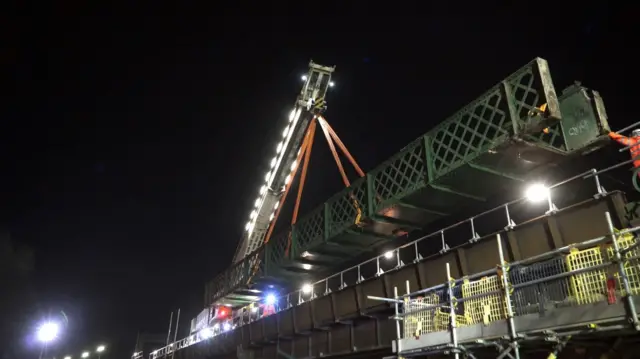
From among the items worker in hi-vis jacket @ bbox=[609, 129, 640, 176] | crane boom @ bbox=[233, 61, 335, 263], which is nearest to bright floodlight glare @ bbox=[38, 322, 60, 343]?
crane boom @ bbox=[233, 61, 335, 263]

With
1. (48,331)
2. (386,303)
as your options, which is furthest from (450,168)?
(48,331)

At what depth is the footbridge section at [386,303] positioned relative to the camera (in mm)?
10000

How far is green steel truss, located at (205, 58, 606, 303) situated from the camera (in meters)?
10.9

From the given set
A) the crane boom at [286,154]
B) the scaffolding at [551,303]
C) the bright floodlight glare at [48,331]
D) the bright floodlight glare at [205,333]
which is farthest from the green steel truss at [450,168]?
the bright floodlight glare at [48,331]

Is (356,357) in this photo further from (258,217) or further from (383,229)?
(258,217)

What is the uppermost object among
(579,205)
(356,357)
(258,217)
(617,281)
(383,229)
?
(258,217)

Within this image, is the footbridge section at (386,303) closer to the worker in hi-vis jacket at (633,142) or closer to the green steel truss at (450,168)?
the worker in hi-vis jacket at (633,142)

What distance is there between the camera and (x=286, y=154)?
2830cm

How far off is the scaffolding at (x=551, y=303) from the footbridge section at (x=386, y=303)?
113 millimetres

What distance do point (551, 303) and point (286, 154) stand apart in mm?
21695

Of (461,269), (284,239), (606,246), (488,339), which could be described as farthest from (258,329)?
(606,246)

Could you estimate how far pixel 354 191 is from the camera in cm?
1680

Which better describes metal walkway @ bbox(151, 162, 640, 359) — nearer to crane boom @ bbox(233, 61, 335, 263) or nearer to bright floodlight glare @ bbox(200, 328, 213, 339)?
crane boom @ bbox(233, 61, 335, 263)

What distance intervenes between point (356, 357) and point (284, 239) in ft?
23.2
